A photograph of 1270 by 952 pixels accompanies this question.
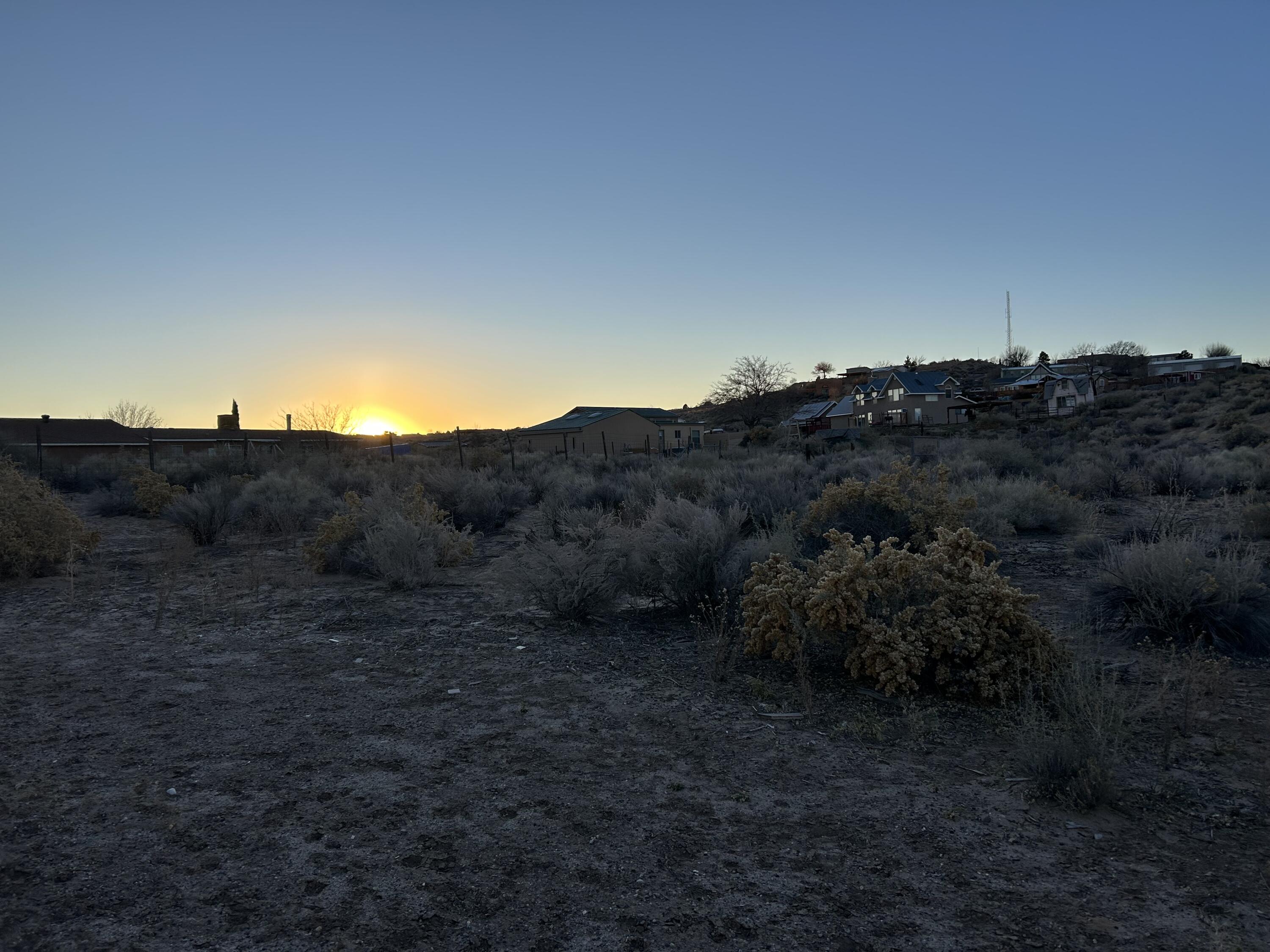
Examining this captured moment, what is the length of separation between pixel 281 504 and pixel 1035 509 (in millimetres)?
13705

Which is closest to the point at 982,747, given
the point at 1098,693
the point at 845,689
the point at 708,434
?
the point at 1098,693

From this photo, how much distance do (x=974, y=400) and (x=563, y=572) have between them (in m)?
71.3

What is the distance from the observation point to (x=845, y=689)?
5590mm

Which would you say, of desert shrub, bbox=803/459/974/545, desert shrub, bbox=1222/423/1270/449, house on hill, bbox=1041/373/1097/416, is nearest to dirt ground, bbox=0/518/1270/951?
desert shrub, bbox=803/459/974/545

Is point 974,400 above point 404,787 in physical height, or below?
above

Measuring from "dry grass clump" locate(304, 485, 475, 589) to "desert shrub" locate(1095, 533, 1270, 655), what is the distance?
293 inches

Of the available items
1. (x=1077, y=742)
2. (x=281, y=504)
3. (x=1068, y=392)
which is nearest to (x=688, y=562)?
(x=1077, y=742)

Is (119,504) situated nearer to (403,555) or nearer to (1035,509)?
(403,555)

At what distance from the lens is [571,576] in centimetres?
779

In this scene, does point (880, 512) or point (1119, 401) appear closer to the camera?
point (880, 512)

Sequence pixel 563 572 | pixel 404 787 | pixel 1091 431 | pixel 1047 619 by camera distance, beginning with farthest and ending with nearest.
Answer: pixel 1091 431
pixel 563 572
pixel 1047 619
pixel 404 787

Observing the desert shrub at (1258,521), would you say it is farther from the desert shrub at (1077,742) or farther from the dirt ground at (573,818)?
the desert shrub at (1077,742)

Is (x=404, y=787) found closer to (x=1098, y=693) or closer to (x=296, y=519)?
(x=1098, y=693)

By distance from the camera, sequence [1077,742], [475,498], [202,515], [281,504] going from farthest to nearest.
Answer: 1. [281,504]
2. [475,498]
3. [202,515]
4. [1077,742]
